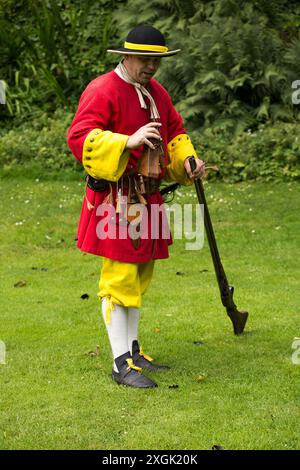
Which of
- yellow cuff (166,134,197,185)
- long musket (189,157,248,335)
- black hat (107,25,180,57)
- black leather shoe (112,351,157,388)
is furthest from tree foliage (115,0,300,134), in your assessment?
black leather shoe (112,351,157,388)

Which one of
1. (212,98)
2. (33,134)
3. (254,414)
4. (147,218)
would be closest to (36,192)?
(33,134)

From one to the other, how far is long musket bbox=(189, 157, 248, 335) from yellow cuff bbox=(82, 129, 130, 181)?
0.66m

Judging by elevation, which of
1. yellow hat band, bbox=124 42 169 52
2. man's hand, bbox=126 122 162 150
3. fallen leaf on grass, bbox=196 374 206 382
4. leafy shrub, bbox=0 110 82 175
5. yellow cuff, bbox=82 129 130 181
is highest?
yellow hat band, bbox=124 42 169 52

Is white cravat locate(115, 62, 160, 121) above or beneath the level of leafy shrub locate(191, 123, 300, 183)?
above

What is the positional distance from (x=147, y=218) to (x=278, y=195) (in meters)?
5.67

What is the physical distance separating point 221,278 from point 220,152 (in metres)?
6.07

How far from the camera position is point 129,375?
20.1ft

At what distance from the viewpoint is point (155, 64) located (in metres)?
6.08

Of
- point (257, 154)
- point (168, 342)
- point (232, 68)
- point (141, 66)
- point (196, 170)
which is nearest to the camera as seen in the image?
point (141, 66)

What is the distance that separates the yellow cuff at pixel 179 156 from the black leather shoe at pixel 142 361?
41.8 inches

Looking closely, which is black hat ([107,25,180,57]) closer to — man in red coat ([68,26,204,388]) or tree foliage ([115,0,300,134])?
man in red coat ([68,26,204,388])

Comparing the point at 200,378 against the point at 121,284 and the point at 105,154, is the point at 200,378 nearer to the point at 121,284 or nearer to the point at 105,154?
the point at 121,284

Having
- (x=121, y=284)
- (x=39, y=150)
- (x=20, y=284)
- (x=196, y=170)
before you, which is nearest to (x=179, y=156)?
(x=196, y=170)

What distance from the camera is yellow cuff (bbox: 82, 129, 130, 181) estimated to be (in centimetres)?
579
